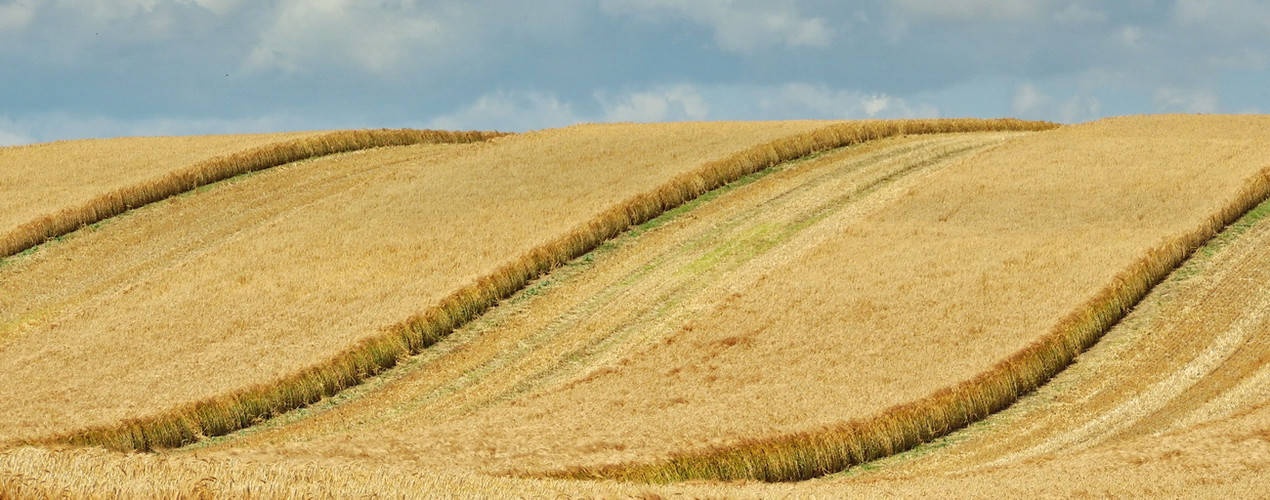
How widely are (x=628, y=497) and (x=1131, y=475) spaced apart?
748cm

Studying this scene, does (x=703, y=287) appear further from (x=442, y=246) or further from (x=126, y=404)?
(x=126, y=404)

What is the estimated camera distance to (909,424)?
24.1 meters

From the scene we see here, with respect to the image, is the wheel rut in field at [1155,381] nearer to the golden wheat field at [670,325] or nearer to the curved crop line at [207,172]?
the golden wheat field at [670,325]

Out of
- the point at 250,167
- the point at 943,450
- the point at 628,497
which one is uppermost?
the point at 250,167

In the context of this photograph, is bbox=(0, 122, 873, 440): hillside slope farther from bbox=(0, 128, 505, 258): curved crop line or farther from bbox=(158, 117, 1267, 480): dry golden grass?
bbox=(158, 117, 1267, 480): dry golden grass

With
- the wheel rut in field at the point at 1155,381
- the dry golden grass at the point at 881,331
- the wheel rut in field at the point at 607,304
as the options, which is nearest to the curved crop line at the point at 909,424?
the dry golden grass at the point at 881,331

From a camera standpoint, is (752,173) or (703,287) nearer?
(703,287)

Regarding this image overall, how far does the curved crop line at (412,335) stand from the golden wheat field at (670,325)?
89 mm

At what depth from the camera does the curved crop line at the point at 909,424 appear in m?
22.0

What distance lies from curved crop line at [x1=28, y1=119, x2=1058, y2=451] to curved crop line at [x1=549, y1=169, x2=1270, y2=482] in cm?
978

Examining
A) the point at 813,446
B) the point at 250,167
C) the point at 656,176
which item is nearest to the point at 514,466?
the point at 813,446

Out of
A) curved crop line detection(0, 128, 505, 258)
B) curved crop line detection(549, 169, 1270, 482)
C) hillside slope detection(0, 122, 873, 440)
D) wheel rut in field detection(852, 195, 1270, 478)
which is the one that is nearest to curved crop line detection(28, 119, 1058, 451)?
hillside slope detection(0, 122, 873, 440)

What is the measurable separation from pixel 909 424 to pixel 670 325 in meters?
8.13

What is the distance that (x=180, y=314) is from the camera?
3294 centimetres
